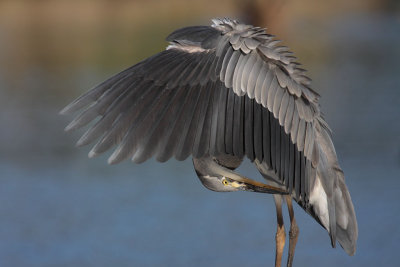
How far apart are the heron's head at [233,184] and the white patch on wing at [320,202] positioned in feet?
1.04

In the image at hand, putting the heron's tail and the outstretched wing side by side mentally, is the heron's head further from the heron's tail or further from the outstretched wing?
the outstretched wing

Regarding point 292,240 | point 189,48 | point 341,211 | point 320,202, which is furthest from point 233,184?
point 189,48

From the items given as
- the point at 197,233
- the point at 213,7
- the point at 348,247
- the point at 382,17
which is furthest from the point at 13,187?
the point at 382,17

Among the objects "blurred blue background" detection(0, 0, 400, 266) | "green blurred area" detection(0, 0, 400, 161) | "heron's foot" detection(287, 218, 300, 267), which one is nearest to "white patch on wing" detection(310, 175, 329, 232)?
"heron's foot" detection(287, 218, 300, 267)

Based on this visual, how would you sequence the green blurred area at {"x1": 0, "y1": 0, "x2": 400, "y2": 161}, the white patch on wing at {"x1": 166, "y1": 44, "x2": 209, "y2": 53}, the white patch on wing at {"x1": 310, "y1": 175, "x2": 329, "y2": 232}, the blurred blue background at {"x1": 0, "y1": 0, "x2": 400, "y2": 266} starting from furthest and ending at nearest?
1. the green blurred area at {"x1": 0, "y1": 0, "x2": 400, "y2": 161}
2. the blurred blue background at {"x1": 0, "y1": 0, "x2": 400, "y2": 266}
3. the white patch on wing at {"x1": 310, "y1": 175, "x2": 329, "y2": 232}
4. the white patch on wing at {"x1": 166, "y1": 44, "x2": 209, "y2": 53}

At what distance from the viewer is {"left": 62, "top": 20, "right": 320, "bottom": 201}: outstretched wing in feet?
13.8

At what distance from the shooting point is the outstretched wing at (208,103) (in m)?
4.20

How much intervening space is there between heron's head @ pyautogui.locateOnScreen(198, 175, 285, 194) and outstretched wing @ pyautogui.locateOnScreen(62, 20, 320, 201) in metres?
0.62

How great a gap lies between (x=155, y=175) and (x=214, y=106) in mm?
3990

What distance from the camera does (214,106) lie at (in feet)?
14.2

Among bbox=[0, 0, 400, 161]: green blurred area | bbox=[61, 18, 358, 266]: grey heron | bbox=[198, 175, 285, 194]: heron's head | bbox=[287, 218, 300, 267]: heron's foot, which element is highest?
bbox=[61, 18, 358, 266]: grey heron

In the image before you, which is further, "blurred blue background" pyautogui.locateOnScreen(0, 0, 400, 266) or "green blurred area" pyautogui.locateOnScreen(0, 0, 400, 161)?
"green blurred area" pyautogui.locateOnScreen(0, 0, 400, 161)

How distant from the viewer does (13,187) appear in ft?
26.5

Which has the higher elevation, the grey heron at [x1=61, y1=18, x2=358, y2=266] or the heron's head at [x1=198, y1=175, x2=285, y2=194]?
Answer: the grey heron at [x1=61, y1=18, x2=358, y2=266]
